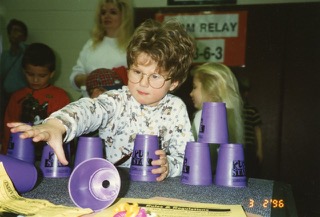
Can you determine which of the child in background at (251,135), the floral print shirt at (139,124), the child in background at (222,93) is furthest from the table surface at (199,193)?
the child in background at (251,135)

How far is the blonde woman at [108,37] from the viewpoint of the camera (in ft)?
7.27

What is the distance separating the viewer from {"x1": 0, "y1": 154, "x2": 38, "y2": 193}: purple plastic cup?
743mm

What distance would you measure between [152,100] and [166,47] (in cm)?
18

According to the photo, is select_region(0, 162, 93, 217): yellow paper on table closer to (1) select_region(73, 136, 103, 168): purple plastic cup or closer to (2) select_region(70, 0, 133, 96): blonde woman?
(1) select_region(73, 136, 103, 168): purple plastic cup

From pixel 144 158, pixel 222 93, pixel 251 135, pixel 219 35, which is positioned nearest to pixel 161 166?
pixel 144 158

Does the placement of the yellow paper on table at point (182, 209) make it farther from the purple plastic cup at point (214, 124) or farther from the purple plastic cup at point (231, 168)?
the purple plastic cup at point (214, 124)

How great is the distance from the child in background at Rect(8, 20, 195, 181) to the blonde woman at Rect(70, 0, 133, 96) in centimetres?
89

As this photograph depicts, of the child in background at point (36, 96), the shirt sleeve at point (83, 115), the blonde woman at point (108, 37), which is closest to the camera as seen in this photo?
the shirt sleeve at point (83, 115)

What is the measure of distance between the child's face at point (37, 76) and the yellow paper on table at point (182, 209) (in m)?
1.67

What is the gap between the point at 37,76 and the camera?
2271mm

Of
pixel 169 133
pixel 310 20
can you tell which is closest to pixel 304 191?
pixel 310 20

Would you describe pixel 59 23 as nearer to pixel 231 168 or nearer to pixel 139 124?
pixel 139 124

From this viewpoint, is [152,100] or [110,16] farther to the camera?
[110,16]

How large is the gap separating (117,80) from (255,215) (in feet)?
4.04
